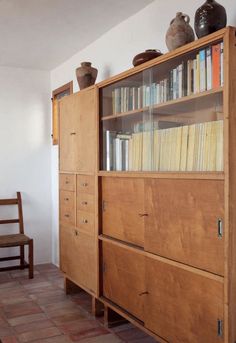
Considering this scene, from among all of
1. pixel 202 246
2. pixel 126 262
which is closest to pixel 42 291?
pixel 126 262

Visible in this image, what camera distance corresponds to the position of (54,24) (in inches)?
118

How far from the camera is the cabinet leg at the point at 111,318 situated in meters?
2.65

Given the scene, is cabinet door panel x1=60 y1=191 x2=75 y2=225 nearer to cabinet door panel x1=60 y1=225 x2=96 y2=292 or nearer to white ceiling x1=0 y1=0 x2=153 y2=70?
cabinet door panel x1=60 y1=225 x2=96 y2=292

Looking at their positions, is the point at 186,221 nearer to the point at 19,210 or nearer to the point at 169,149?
the point at 169,149

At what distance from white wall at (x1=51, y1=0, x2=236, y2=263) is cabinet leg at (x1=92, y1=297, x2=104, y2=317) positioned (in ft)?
6.00

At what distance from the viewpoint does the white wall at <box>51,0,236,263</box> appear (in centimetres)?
244

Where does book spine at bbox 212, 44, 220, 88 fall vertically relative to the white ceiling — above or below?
below

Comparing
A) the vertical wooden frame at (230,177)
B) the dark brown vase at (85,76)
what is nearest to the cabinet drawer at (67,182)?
the dark brown vase at (85,76)

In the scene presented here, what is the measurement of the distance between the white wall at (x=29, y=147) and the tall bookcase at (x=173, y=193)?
1.91 meters

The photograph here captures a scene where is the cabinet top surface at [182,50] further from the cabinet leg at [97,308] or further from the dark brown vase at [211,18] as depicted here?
the cabinet leg at [97,308]

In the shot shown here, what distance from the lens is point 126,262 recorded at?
2348mm

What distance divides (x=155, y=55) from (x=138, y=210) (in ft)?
3.04

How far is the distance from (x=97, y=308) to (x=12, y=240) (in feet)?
4.41

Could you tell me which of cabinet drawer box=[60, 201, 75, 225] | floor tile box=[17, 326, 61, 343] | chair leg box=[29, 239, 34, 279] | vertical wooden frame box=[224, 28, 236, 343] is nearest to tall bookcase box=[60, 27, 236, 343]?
vertical wooden frame box=[224, 28, 236, 343]
